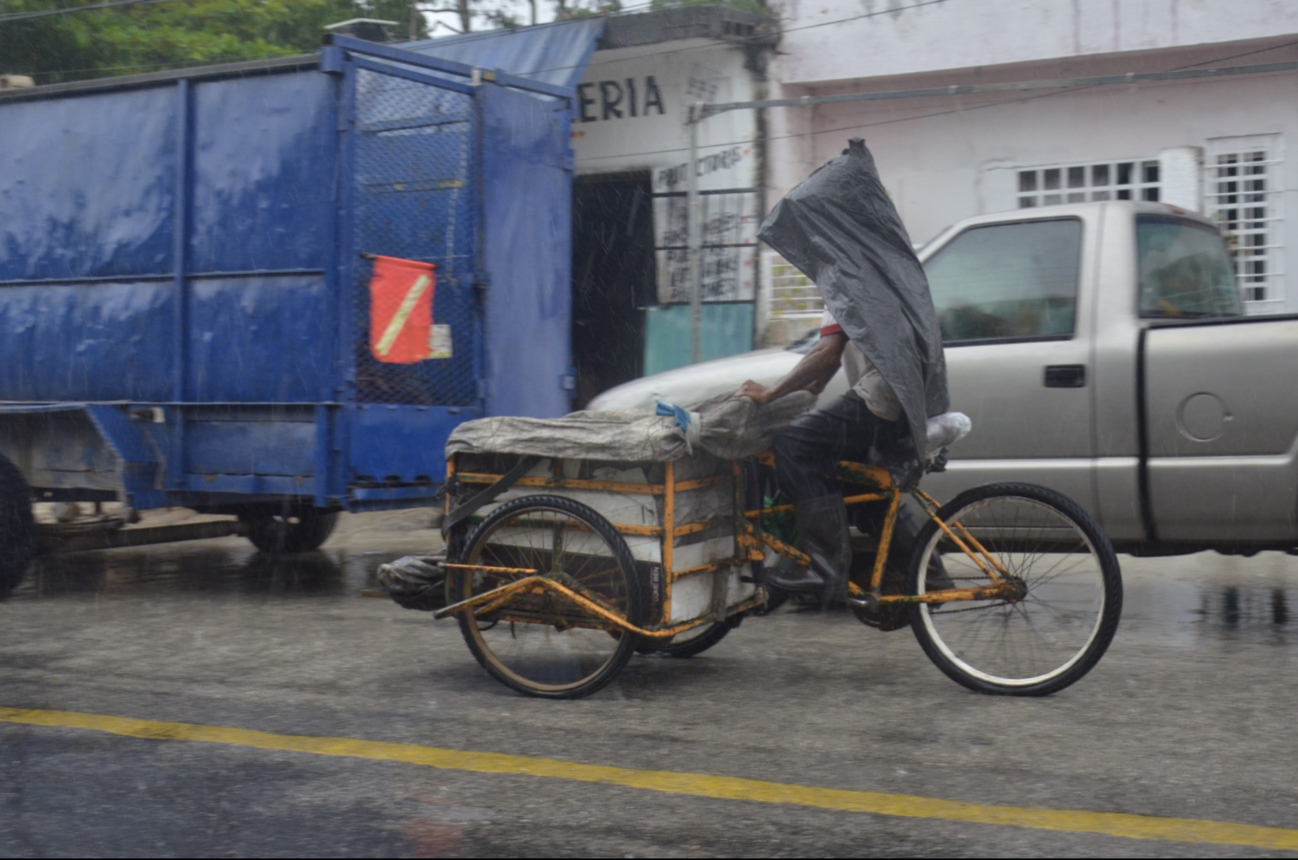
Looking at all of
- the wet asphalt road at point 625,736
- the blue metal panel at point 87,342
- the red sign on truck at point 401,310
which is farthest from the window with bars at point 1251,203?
the blue metal panel at point 87,342

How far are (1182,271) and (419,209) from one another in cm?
400

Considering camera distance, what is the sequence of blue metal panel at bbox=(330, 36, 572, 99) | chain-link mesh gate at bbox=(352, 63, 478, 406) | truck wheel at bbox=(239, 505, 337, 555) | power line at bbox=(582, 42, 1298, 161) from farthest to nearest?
power line at bbox=(582, 42, 1298, 161), truck wheel at bbox=(239, 505, 337, 555), chain-link mesh gate at bbox=(352, 63, 478, 406), blue metal panel at bbox=(330, 36, 572, 99)

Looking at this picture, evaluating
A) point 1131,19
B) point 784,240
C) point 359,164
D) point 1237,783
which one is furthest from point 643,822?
point 1131,19

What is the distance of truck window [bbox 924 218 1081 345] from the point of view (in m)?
6.41

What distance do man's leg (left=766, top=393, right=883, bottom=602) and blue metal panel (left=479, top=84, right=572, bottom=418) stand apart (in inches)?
126

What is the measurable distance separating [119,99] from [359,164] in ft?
5.19

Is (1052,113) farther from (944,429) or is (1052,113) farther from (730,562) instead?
(730,562)

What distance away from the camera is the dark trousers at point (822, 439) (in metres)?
4.95

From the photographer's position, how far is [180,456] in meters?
7.29

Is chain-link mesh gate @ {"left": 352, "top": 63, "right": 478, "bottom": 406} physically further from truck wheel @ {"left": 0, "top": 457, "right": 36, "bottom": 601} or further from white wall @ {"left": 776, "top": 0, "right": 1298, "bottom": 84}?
white wall @ {"left": 776, "top": 0, "right": 1298, "bottom": 84}

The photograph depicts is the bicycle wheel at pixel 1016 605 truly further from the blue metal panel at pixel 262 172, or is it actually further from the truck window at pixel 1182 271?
the blue metal panel at pixel 262 172

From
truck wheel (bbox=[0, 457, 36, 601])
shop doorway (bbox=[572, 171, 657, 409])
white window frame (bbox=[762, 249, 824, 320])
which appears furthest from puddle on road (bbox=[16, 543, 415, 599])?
shop doorway (bbox=[572, 171, 657, 409])

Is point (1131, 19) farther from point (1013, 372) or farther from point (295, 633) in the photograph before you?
point (295, 633)

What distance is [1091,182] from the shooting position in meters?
12.2
